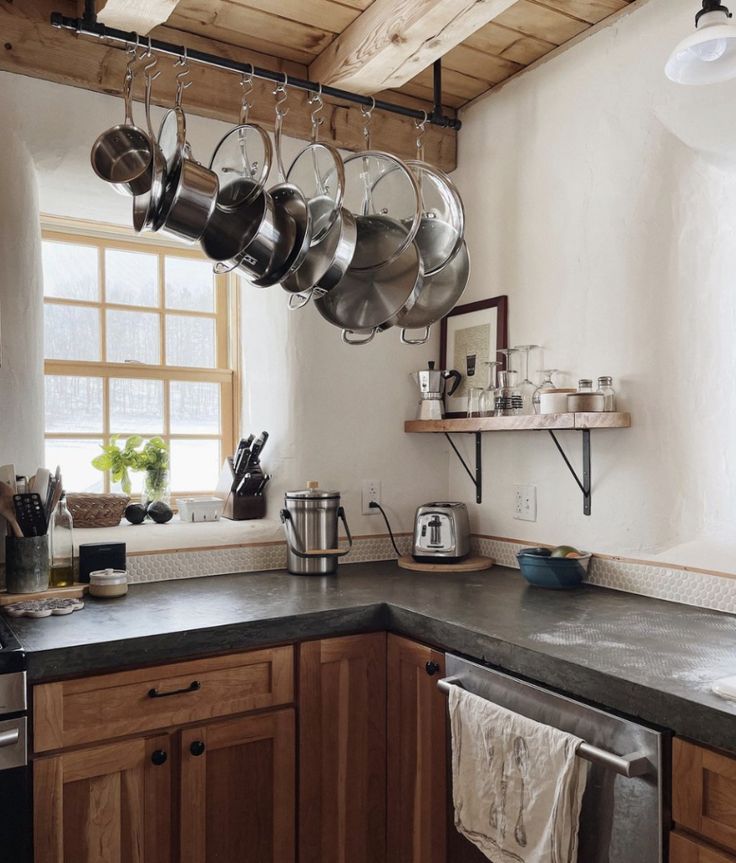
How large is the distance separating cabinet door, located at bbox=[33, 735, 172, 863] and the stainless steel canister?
83 cm

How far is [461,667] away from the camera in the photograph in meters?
1.86

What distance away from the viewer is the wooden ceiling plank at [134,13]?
6.65ft

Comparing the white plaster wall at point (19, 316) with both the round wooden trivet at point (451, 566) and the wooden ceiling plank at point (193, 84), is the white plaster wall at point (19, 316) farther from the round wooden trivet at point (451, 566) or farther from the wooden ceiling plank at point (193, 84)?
the round wooden trivet at point (451, 566)

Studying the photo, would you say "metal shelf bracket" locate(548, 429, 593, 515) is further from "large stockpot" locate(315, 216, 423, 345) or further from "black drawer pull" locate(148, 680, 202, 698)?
"black drawer pull" locate(148, 680, 202, 698)

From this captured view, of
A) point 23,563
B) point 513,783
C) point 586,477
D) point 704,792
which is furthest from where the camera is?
point 586,477

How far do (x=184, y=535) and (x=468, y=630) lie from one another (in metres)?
1.11

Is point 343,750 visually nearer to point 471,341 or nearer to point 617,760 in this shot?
point 617,760

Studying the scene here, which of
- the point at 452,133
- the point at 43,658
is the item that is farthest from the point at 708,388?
the point at 43,658

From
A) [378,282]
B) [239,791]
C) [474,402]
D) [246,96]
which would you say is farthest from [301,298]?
[239,791]

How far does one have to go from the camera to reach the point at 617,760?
143cm

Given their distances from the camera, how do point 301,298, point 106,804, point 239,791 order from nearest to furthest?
point 106,804 < point 239,791 < point 301,298

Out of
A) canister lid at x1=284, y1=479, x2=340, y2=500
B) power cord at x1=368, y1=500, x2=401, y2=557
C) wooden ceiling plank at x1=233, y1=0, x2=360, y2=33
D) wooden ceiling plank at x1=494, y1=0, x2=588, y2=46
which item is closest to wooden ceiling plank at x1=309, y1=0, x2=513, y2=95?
wooden ceiling plank at x1=233, y1=0, x2=360, y2=33

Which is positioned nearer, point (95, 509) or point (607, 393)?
point (607, 393)

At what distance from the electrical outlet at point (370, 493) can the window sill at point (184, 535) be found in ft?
1.15
